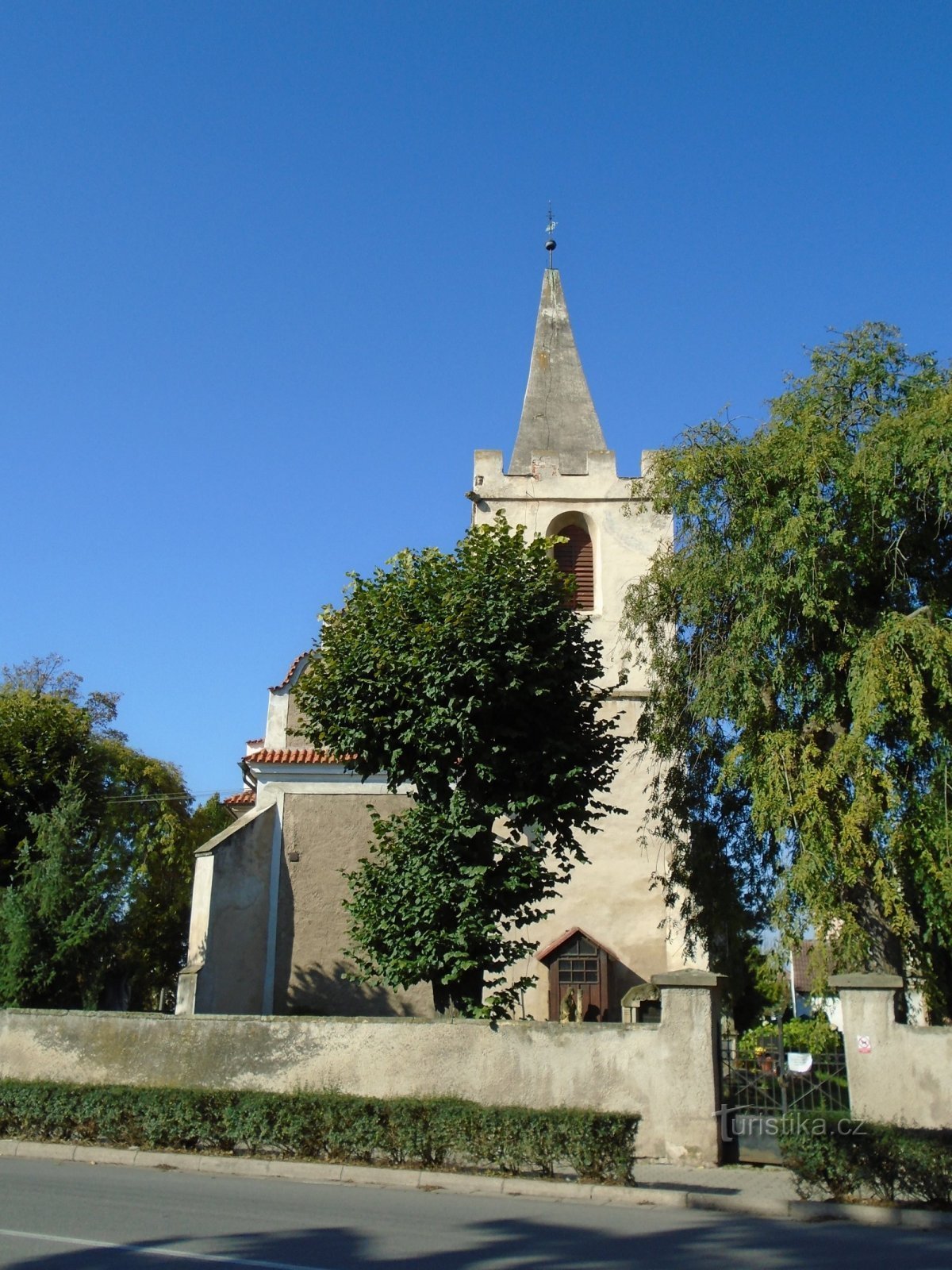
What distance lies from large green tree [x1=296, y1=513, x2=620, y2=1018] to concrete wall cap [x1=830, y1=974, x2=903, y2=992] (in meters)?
4.13

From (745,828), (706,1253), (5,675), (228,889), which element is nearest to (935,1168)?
(706,1253)

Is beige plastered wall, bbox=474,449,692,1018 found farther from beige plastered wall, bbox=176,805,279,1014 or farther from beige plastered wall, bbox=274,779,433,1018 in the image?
beige plastered wall, bbox=176,805,279,1014

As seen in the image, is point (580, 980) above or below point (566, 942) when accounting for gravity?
below

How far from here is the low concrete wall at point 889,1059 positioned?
12273 millimetres

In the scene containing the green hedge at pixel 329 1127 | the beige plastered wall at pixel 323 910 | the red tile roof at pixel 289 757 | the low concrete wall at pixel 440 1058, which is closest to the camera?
the green hedge at pixel 329 1127

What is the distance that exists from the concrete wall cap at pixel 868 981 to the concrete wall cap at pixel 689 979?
4.70ft

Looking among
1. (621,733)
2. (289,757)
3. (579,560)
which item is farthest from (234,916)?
(579,560)

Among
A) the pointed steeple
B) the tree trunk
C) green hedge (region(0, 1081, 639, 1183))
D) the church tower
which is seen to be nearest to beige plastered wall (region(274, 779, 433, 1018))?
the church tower

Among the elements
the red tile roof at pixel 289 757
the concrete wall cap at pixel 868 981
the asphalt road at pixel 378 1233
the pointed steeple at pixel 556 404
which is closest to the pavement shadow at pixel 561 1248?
the asphalt road at pixel 378 1233

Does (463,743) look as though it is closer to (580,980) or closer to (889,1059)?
(889,1059)

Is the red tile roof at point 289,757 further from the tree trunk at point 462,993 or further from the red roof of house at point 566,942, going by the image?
the tree trunk at point 462,993

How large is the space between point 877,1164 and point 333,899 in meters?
13.3

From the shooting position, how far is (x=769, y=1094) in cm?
1333

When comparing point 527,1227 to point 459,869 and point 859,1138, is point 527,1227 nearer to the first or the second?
point 859,1138
